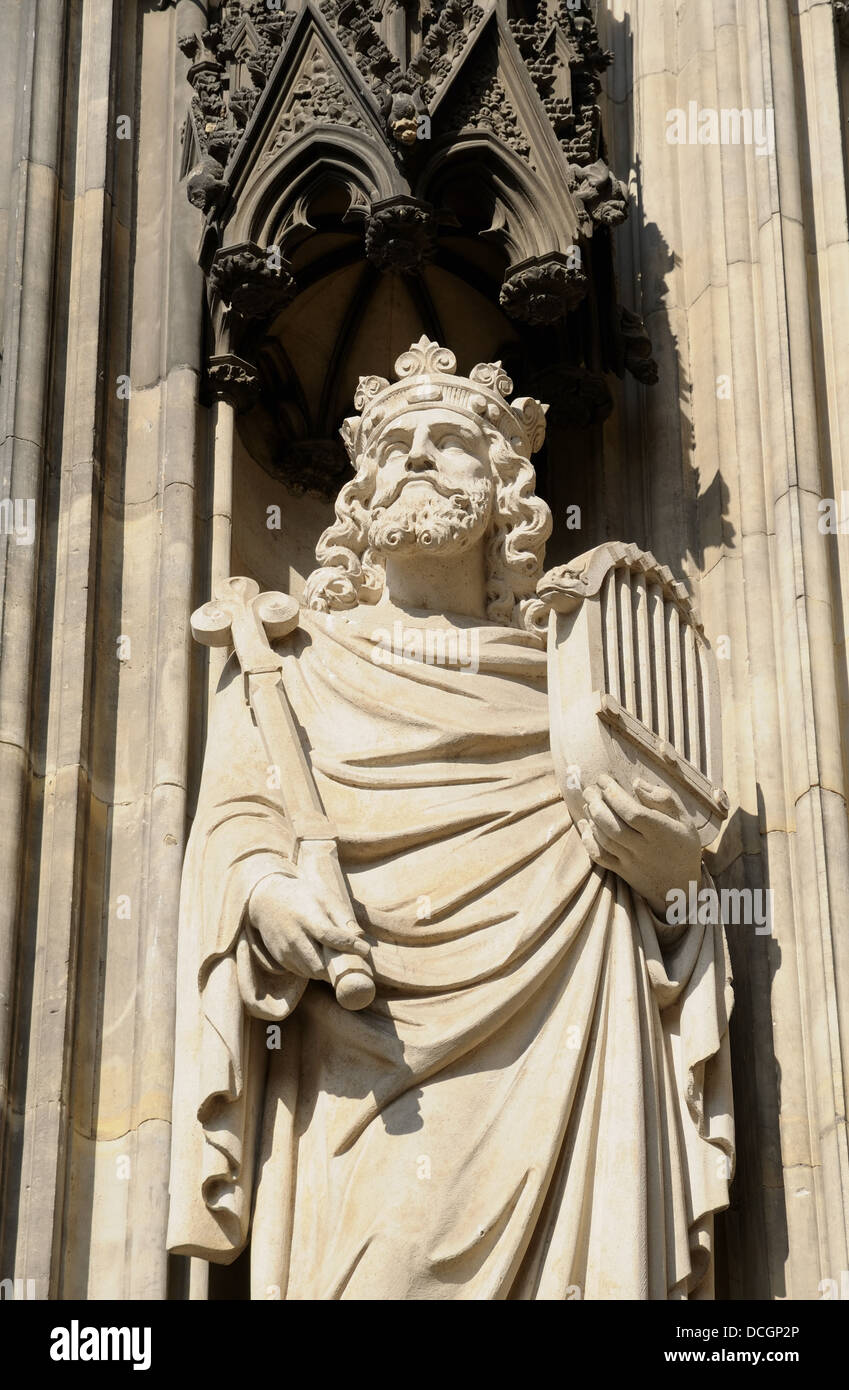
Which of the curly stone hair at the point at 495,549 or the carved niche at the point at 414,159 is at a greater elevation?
the carved niche at the point at 414,159

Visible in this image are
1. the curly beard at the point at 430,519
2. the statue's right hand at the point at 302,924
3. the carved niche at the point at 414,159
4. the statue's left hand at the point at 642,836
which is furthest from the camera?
the carved niche at the point at 414,159

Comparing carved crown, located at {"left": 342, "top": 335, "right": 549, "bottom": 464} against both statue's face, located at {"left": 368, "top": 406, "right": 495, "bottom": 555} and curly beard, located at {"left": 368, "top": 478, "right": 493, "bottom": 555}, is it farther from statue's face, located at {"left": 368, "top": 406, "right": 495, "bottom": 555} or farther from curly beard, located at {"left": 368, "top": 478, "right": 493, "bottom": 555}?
curly beard, located at {"left": 368, "top": 478, "right": 493, "bottom": 555}

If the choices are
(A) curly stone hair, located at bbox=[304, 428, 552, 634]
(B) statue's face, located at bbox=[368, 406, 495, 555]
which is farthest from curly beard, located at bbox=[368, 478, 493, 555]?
(A) curly stone hair, located at bbox=[304, 428, 552, 634]

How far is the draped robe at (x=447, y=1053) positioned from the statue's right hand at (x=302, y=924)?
0.07 metres

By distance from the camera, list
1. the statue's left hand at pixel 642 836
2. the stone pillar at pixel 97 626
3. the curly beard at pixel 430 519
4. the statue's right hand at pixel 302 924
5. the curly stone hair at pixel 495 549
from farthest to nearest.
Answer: the curly stone hair at pixel 495 549
the curly beard at pixel 430 519
the stone pillar at pixel 97 626
the statue's left hand at pixel 642 836
the statue's right hand at pixel 302 924

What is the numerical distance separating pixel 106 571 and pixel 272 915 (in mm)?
1515

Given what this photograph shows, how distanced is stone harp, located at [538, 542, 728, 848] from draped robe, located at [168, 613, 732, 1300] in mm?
221

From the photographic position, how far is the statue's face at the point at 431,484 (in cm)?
760

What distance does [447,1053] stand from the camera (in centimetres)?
688

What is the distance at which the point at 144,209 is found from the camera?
8.62 meters

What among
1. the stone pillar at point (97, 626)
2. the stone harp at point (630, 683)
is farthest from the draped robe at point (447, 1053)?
the stone pillar at point (97, 626)

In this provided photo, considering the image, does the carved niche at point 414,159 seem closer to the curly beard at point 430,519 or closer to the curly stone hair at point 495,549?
the curly stone hair at point 495,549

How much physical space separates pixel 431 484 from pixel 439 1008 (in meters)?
1.38

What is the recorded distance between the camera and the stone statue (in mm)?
6746
